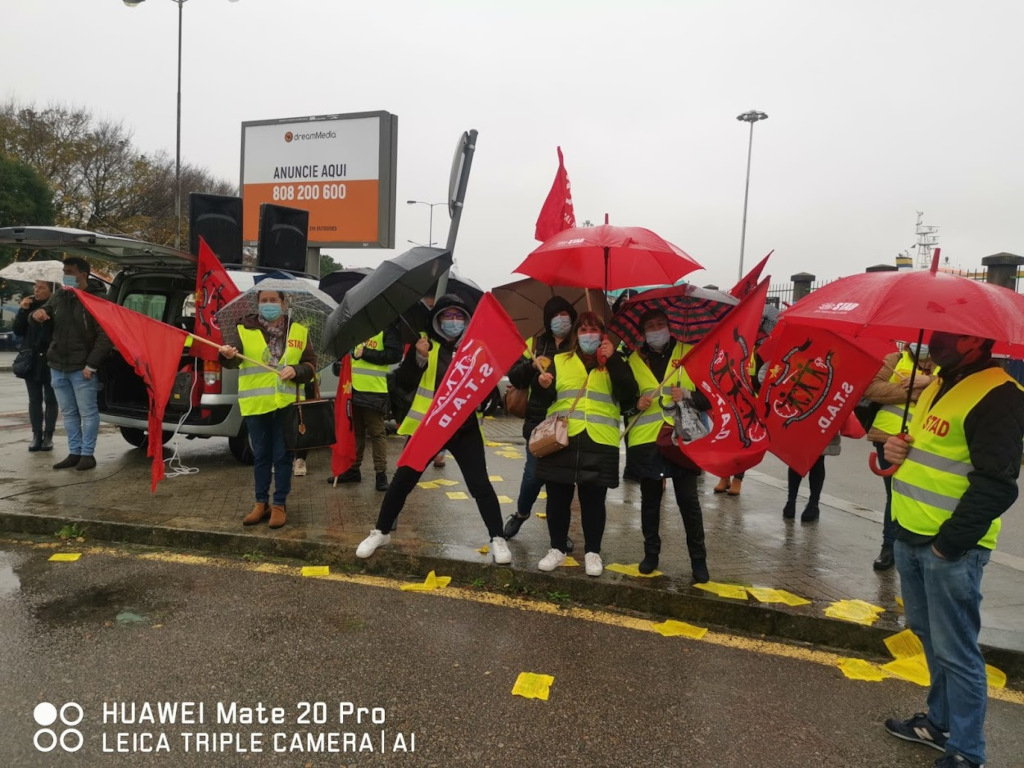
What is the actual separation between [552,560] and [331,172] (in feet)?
39.6

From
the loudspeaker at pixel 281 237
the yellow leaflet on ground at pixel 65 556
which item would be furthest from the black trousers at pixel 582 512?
the loudspeaker at pixel 281 237

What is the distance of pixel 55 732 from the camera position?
2.63 meters

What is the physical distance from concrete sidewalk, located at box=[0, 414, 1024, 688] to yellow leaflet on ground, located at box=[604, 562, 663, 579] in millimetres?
82

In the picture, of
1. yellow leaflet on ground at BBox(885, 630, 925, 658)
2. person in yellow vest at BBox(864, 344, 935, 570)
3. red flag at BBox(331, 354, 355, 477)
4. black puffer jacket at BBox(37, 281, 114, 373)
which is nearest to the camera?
yellow leaflet on ground at BBox(885, 630, 925, 658)

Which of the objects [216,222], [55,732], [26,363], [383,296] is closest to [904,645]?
[383,296]

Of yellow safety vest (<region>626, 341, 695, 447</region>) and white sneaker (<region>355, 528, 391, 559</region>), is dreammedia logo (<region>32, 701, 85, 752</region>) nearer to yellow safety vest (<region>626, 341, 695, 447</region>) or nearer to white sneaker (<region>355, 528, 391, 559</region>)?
white sneaker (<region>355, 528, 391, 559</region>)

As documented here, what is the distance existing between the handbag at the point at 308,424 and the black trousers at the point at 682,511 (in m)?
2.31

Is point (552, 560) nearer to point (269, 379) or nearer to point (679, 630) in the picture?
point (679, 630)

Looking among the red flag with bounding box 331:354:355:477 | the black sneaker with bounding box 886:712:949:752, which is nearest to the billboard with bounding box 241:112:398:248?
the red flag with bounding box 331:354:355:477

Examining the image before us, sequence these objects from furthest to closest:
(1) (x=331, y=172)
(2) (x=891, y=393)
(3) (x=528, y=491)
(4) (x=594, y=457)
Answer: (1) (x=331, y=172), (3) (x=528, y=491), (2) (x=891, y=393), (4) (x=594, y=457)

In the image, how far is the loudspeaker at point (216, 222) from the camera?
894 centimetres

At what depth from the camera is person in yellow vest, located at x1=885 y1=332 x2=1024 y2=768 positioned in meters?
2.42

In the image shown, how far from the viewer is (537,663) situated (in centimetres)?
331

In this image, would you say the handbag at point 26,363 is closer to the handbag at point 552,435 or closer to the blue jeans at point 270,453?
the blue jeans at point 270,453
